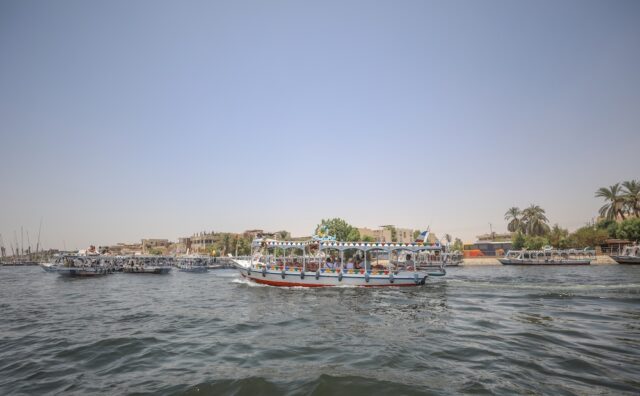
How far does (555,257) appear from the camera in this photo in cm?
6756

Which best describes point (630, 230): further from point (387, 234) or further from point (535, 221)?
point (387, 234)

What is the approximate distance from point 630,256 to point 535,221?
116ft

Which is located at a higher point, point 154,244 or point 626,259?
point 626,259

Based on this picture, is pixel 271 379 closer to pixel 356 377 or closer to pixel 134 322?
pixel 356 377

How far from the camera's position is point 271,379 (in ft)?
27.6

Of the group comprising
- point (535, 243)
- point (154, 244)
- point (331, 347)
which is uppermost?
point (535, 243)

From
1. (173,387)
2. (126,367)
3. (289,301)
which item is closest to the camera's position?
(173,387)

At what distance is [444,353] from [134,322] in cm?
1473

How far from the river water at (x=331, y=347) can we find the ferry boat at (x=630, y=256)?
45232 millimetres

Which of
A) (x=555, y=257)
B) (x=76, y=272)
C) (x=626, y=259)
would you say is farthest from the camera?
(x=555, y=257)

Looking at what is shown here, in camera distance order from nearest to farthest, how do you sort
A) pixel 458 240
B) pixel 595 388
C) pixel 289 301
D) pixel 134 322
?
pixel 595 388 < pixel 134 322 < pixel 289 301 < pixel 458 240

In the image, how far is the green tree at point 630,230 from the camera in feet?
199

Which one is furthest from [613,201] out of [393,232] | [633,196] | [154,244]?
[154,244]

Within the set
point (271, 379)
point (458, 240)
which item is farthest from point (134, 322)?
point (458, 240)
